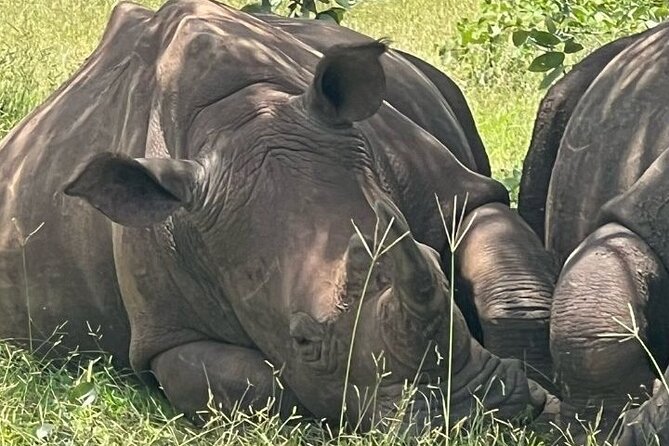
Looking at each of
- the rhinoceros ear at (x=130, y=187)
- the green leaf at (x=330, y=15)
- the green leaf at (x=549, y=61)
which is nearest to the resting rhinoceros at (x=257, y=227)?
the rhinoceros ear at (x=130, y=187)

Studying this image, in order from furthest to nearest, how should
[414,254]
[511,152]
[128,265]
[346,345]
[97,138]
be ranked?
[511,152] < [97,138] < [128,265] < [346,345] < [414,254]

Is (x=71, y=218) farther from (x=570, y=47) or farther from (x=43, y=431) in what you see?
(x=570, y=47)

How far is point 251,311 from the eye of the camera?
580 cm

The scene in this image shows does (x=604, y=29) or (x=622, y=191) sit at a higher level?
(x=622, y=191)

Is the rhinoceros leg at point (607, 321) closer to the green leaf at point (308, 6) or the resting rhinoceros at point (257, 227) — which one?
the resting rhinoceros at point (257, 227)

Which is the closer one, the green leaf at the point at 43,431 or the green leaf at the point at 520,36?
the green leaf at the point at 43,431

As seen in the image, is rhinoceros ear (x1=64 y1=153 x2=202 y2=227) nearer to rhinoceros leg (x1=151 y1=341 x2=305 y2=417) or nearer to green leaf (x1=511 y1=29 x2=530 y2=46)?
rhinoceros leg (x1=151 y1=341 x2=305 y2=417)

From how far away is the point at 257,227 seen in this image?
5.72 meters

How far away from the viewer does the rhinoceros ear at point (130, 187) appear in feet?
18.2

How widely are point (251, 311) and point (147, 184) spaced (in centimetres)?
52

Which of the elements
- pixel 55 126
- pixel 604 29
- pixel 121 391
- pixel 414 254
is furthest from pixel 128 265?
pixel 604 29

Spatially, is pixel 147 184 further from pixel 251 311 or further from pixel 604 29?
pixel 604 29

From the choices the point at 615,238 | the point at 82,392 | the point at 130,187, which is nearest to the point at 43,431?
the point at 82,392

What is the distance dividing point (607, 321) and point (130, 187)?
1454mm
